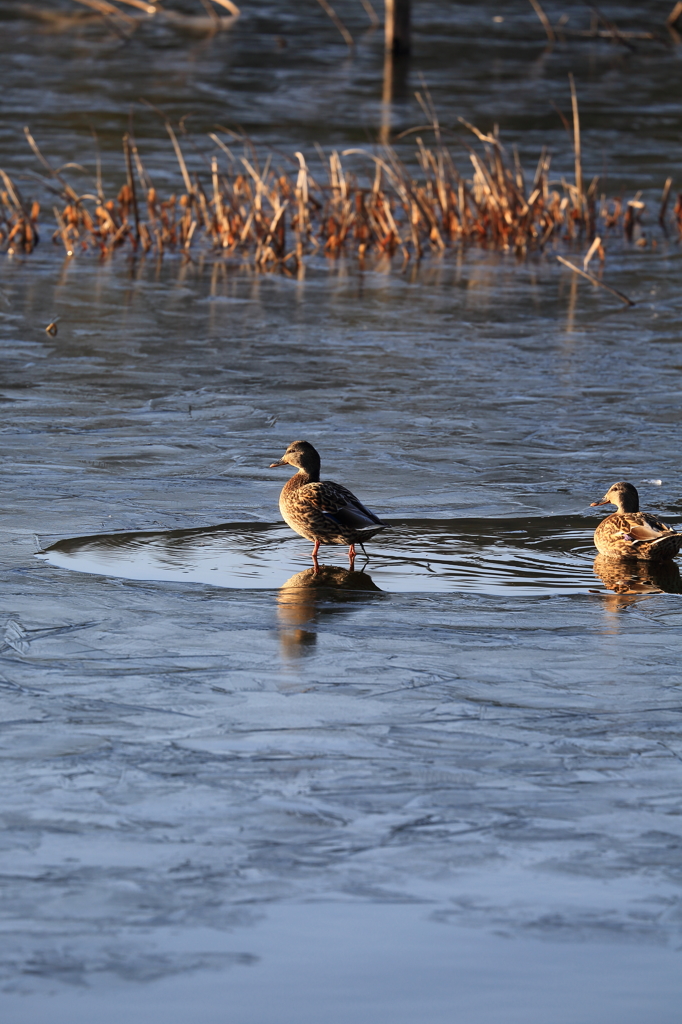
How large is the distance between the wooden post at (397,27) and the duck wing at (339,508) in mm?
29123

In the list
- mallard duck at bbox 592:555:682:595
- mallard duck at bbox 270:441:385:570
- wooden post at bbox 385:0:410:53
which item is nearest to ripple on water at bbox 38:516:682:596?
mallard duck at bbox 592:555:682:595

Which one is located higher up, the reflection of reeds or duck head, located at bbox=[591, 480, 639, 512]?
the reflection of reeds

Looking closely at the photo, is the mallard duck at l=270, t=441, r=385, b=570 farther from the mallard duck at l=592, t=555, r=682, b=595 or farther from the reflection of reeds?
the reflection of reeds

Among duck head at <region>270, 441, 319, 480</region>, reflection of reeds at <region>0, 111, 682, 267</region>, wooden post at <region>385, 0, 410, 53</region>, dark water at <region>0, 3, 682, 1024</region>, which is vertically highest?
wooden post at <region>385, 0, 410, 53</region>

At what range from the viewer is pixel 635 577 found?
657 centimetres

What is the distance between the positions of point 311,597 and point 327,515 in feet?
1.39

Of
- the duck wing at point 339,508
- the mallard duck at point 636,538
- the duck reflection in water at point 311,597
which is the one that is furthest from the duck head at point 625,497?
the duck reflection in water at point 311,597

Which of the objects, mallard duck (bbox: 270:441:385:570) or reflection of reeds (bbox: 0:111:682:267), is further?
reflection of reeds (bbox: 0:111:682:267)

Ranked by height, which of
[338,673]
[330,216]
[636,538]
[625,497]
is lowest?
[338,673]

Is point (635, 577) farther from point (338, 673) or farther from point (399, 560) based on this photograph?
point (338, 673)

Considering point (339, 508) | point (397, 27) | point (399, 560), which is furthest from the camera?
point (397, 27)

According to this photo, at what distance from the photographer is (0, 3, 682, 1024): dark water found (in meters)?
3.53

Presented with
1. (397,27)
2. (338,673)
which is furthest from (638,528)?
(397,27)

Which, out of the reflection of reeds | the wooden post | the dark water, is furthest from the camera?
the wooden post
